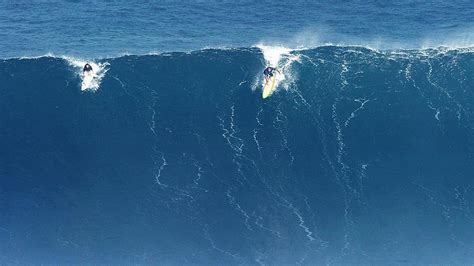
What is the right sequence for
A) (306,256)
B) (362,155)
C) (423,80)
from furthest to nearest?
(423,80), (362,155), (306,256)

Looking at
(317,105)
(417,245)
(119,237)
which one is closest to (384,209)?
(417,245)

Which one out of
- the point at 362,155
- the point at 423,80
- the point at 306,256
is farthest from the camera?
the point at 423,80

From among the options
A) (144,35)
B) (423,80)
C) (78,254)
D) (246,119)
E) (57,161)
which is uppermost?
(144,35)

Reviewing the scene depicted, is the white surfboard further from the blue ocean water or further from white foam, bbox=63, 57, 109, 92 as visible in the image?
the blue ocean water

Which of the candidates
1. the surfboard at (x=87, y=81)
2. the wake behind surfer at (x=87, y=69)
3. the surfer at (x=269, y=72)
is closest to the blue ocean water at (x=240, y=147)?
the surfboard at (x=87, y=81)

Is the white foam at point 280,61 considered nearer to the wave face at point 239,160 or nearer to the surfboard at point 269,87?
the wave face at point 239,160

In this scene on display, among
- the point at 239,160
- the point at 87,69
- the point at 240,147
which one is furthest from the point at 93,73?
the point at 239,160

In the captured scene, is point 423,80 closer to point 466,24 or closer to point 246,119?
point 466,24
